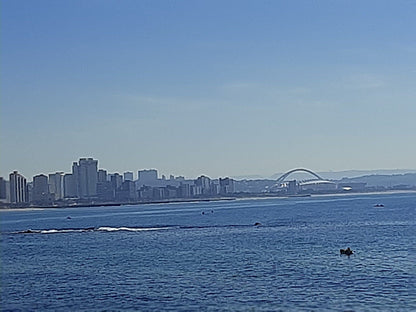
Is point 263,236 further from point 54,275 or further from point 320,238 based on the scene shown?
point 54,275

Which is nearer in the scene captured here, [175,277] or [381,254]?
[175,277]

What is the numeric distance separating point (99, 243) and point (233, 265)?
34.6 m

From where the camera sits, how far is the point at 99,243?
91062 millimetres

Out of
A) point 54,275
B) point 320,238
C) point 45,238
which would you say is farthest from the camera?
point 45,238

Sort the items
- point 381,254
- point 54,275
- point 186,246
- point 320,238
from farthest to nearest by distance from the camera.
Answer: point 320,238, point 186,246, point 381,254, point 54,275

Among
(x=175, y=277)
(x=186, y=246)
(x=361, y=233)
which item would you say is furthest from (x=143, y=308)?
(x=361, y=233)

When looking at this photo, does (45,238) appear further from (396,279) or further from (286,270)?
(396,279)

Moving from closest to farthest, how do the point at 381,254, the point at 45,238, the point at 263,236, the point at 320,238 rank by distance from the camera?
the point at 381,254 → the point at 320,238 → the point at 263,236 → the point at 45,238

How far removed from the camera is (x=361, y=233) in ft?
313

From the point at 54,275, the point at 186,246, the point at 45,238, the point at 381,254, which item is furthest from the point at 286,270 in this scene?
the point at 45,238

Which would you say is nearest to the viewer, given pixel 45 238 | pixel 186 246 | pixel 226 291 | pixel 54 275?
pixel 226 291

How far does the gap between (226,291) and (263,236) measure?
47.6m

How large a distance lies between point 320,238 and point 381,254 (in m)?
21.5

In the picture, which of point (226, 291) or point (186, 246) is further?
point (186, 246)
